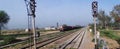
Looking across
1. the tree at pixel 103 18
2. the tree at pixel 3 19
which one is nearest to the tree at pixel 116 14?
the tree at pixel 103 18

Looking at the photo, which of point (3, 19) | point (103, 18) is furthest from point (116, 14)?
point (3, 19)

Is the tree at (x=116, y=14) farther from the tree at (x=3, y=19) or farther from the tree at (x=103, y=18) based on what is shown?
the tree at (x=3, y=19)

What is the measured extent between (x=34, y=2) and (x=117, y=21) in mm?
118798

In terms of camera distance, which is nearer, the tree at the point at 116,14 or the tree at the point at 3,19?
the tree at the point at 3,19

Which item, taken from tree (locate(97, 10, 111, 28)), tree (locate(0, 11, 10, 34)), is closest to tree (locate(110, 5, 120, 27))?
tree (locate(97, 10, 111, 28))

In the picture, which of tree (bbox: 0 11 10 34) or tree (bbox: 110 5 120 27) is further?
tree (bbox: 110 5 120 27)

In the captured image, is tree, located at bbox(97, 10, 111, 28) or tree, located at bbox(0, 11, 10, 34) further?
tree, located at bbox(97, 10, 111, 28)

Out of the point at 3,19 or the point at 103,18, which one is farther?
the point at 103,18

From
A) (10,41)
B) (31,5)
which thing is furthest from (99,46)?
(10,41)

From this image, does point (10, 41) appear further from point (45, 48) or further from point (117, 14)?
point (117, 14)

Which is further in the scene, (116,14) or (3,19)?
(116,14)

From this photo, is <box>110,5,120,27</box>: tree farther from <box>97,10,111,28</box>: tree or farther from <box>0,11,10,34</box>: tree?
<box>0,11,10,34</box>: tree

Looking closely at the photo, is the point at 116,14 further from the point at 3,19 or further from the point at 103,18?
the point at 3,19

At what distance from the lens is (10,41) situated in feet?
144
